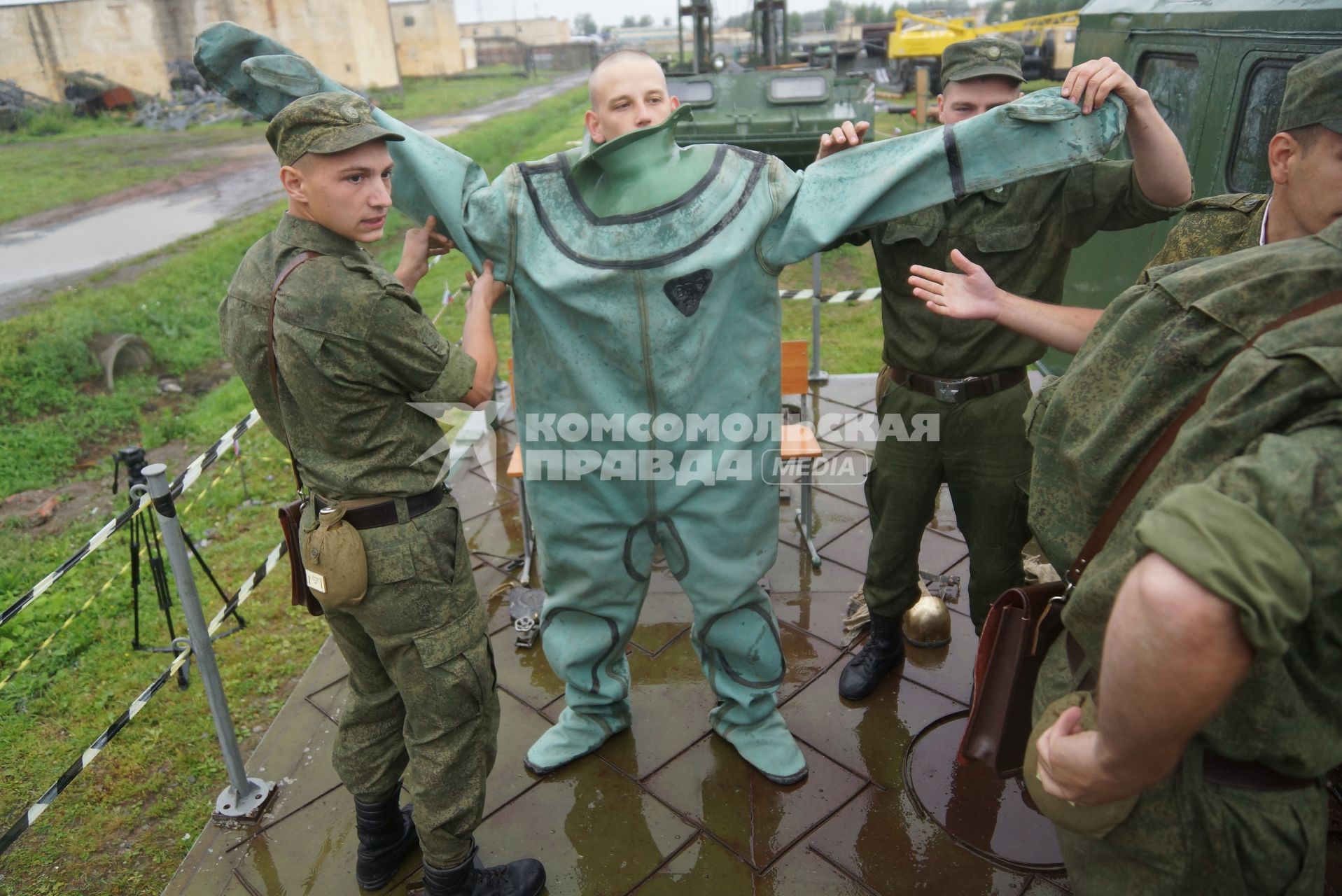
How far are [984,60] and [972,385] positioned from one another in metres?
0.98

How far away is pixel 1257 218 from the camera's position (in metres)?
2.50

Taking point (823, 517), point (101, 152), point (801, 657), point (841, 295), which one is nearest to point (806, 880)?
point (801, 657)

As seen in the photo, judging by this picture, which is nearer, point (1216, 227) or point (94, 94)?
point (1216, 227)

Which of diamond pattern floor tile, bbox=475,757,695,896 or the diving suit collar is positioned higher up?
the diving suit collar

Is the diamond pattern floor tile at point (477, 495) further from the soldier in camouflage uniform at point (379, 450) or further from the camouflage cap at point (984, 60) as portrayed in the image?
the camouflage cap at point (984, 60)

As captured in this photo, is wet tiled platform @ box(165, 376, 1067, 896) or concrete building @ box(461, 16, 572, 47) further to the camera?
concrete building @ box(461, 16, 572, 47)

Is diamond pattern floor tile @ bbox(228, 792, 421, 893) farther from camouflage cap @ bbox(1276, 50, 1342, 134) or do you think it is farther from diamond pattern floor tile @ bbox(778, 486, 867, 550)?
camouflage cap @ bbox(1276, 50, 1342, 134)

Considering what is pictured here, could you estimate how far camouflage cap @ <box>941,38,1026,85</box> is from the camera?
107 inches

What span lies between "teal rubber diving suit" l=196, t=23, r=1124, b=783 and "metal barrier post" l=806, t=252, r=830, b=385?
115 inches

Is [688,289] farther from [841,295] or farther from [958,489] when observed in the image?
[841,295]

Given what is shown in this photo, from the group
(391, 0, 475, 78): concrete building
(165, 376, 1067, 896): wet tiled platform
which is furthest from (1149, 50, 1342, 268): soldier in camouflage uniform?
(391, 0, 475, 78): concrete building

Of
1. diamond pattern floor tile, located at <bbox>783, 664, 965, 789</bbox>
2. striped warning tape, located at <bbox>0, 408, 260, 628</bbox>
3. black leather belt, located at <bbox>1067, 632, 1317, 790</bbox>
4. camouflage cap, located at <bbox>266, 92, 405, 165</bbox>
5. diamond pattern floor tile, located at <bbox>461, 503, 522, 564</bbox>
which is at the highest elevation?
camouflage cap, located at <bbox>266, 92, 405, 165</bbox>

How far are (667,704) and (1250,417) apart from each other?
2.40 metres

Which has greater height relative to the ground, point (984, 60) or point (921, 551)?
point (984, 60)
